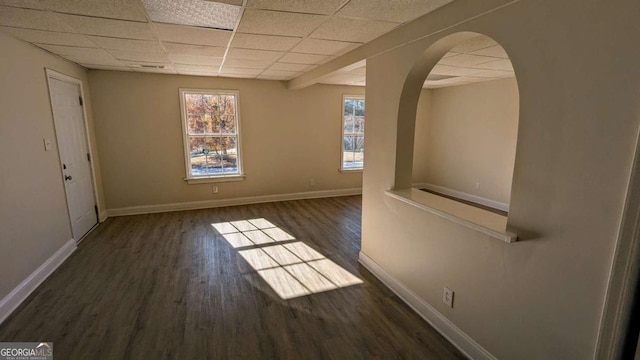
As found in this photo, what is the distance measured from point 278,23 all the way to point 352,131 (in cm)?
413

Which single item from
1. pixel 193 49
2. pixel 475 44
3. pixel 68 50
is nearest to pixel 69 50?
pixel 68 50

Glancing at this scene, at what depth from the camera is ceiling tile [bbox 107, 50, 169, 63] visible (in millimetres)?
3243

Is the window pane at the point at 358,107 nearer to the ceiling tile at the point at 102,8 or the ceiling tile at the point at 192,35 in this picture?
the ceiling tile at the point at 192,35

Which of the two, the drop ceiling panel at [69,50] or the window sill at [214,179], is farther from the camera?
the window sill at [214,179]

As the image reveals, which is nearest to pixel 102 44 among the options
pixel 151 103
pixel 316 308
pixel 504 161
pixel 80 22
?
pixel 80 22

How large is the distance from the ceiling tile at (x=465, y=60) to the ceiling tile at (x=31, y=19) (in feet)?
11.9

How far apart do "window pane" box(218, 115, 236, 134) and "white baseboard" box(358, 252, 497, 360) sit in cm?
368

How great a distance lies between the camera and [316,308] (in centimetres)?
246

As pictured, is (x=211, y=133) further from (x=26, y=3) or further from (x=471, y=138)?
(x=471, y=138)

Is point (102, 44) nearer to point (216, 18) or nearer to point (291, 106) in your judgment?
point (216, 18)

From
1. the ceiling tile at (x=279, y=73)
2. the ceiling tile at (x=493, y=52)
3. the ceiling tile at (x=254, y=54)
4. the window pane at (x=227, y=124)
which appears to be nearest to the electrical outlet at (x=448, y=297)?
the ceiling tile at (x=493, y=52)

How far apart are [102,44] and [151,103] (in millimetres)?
1959

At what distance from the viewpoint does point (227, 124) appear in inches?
211

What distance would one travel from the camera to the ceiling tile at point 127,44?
2754 millimetres
